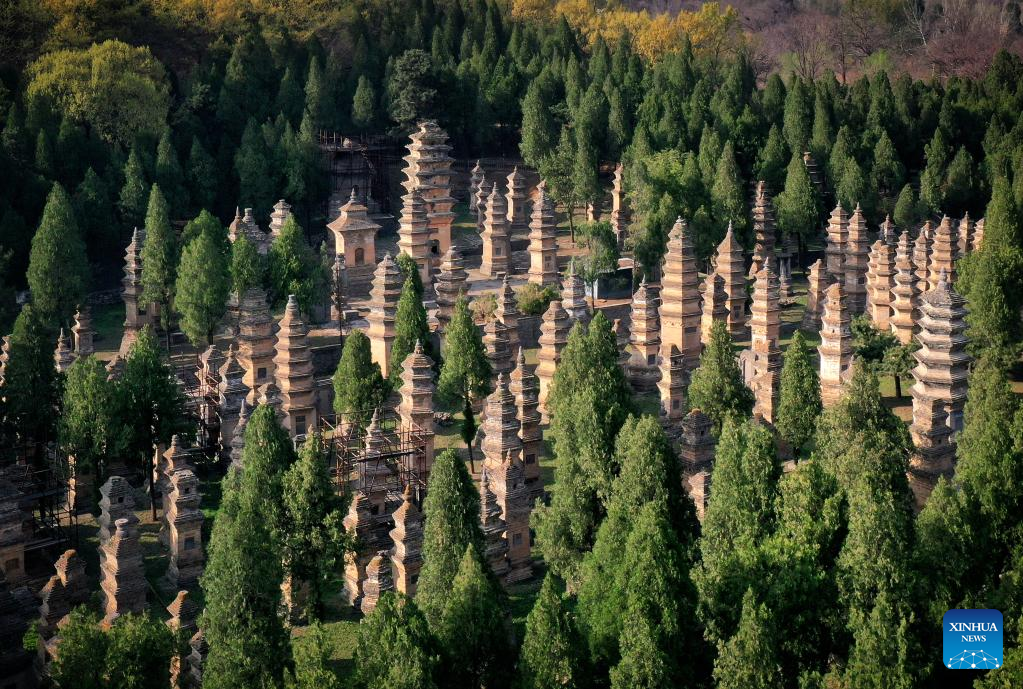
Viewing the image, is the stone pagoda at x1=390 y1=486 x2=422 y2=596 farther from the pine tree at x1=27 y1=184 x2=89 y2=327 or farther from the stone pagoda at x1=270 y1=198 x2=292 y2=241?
the stone pagoda at x1=270 y1=198 x2=292 y2=241

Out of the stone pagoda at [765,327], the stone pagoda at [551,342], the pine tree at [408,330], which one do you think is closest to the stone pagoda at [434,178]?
the stone pagoda at [551,342]

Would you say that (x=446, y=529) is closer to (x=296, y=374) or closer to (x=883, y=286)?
(x=296, y=374)

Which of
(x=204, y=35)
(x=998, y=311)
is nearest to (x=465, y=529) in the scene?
(x=998, y=311)

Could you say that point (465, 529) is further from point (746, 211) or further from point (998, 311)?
point (746, 211)

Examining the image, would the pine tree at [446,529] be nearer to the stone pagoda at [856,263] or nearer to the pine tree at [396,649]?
the pine tree at [396,649]

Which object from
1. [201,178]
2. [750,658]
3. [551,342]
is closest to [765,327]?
[551,342]

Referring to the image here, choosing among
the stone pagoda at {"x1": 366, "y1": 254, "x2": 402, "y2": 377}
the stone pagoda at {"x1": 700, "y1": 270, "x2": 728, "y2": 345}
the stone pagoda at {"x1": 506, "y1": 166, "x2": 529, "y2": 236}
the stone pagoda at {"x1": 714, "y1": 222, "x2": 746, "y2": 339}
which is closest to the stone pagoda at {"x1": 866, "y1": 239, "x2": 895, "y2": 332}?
the stone pagoda at {"x1": 714, "y1": 222, "x2": 746, "y2": 339}
